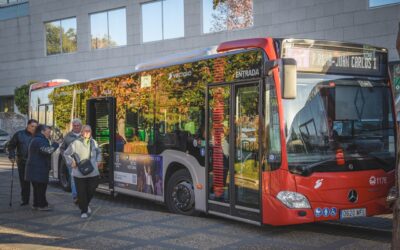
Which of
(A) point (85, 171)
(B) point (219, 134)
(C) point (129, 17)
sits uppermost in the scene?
(C) point (129, 17)

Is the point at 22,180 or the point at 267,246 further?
the point at 22,180

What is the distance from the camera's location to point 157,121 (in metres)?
9.55

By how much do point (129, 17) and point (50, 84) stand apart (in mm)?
14440

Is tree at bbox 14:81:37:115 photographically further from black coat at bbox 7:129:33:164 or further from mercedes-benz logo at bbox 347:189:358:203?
mercedes-benz logo at bbox 347:189:358:203

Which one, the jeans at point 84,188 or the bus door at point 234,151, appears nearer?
the bus door at point 234,151

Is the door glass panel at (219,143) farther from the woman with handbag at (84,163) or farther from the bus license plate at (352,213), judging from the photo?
the woman with handbag at (84,163)

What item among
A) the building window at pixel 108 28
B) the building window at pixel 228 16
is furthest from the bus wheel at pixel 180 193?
the building window at pixel 108 28

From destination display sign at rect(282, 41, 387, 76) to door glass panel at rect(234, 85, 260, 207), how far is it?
739 mm

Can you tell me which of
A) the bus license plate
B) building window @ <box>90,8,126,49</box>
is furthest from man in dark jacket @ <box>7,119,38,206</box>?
building window @ <box>90,8,126,49</box>

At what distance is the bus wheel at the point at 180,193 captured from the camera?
877cm

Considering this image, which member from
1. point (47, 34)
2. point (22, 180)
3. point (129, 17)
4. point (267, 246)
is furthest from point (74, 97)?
point (47, 34)

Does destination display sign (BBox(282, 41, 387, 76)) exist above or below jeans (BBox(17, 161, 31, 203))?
above

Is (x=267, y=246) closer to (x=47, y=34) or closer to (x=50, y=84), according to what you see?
(x=50, y=84)

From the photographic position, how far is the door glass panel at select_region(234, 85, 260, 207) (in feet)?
23.8
